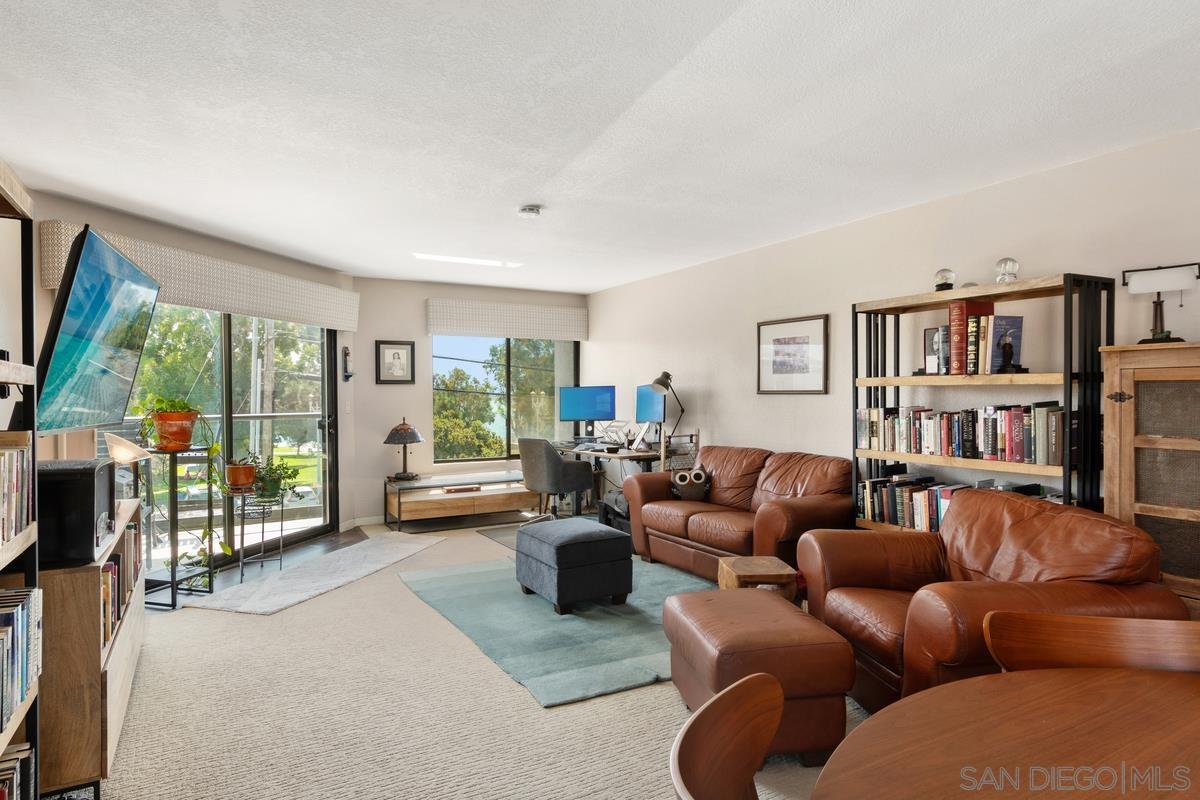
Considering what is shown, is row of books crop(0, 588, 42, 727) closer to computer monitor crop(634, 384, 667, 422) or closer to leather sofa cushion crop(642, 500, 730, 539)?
leather sofa cushion crop(642, 500, 730, 539)

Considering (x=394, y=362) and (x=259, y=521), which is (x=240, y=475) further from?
(x=394, y=362)

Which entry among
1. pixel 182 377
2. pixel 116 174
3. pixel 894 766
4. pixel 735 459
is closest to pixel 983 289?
pixel 735 459

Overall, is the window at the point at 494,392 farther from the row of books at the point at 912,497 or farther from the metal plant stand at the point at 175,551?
the row of books at the point at 912,497

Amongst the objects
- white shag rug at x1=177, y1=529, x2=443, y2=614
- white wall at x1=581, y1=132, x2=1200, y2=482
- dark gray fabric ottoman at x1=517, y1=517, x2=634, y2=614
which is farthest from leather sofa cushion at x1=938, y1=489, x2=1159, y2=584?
white shag rug at x1=177, y1=529, x2=443, y2=614

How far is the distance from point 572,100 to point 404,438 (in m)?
4.36

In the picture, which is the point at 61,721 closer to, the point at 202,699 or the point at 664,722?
the point at 202,699

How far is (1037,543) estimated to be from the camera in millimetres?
2617

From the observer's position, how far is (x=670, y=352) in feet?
20.8

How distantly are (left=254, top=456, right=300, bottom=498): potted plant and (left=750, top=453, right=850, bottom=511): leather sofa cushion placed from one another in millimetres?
3396

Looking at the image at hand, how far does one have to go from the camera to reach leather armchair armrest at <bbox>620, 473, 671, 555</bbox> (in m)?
5.11

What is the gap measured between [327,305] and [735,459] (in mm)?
Result: 3691

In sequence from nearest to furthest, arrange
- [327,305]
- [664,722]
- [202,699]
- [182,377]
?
[664,722] < [202,699] < [182,377] < [327,305]

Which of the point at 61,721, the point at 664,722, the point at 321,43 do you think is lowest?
the point at 664,722

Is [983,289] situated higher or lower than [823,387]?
higher
